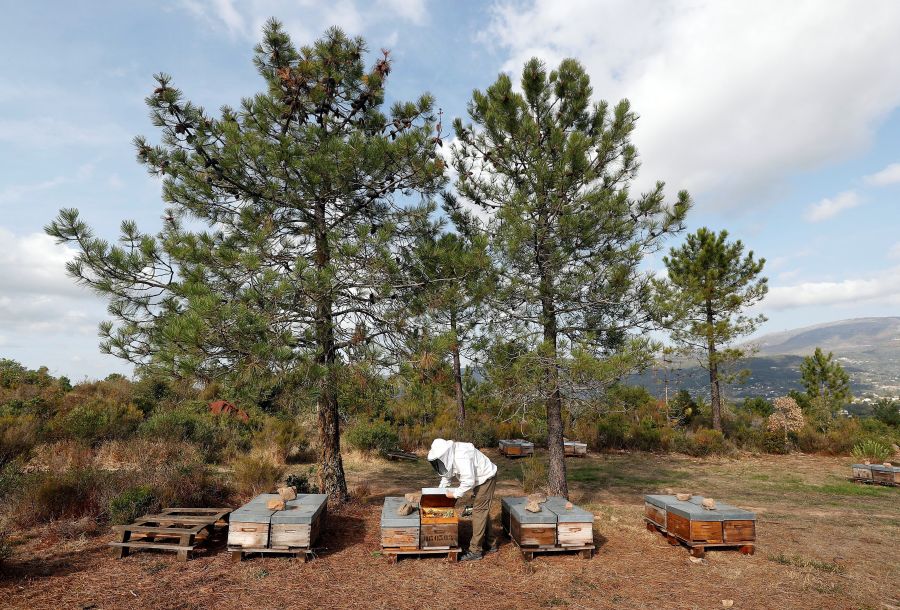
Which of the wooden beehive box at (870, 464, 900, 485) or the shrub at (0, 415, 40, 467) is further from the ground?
the shrub at (0, 415, 40, 467)

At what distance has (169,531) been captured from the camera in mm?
6352

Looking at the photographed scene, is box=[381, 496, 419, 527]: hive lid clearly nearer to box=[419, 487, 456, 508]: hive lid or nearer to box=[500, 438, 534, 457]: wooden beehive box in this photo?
box=[419, 487, 456, 508]: hive lid

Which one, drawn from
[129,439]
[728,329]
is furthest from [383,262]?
[728,329]

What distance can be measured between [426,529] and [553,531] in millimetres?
1779

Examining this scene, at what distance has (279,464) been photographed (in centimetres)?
1323

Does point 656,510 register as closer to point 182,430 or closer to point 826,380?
point 182,430

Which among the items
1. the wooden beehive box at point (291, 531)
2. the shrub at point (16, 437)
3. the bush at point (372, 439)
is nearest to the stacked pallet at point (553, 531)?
the wooden beehive box at point (291, 531)

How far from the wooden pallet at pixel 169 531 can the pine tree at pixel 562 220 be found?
5.98 metres

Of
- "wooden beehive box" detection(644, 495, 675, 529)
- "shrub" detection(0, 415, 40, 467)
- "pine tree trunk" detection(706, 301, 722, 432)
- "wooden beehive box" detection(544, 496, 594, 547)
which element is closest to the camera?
"wooden beehive box" detection(544, 496, 594, 547)

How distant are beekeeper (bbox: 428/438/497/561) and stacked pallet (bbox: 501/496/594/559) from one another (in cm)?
53

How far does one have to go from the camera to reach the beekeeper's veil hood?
6410 mm

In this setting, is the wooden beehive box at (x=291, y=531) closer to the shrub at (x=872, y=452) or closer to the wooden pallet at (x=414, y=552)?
the wooden pallet at (x=414, y=552)

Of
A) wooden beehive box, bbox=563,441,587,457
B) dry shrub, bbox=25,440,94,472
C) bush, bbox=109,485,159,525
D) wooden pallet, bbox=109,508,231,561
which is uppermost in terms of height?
dry shrub, bbox=25,440,94,472

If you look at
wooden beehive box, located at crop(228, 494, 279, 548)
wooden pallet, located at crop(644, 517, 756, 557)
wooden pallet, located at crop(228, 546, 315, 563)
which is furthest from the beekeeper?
wooden pallet, located at crop(644, 517, 756, 557)
